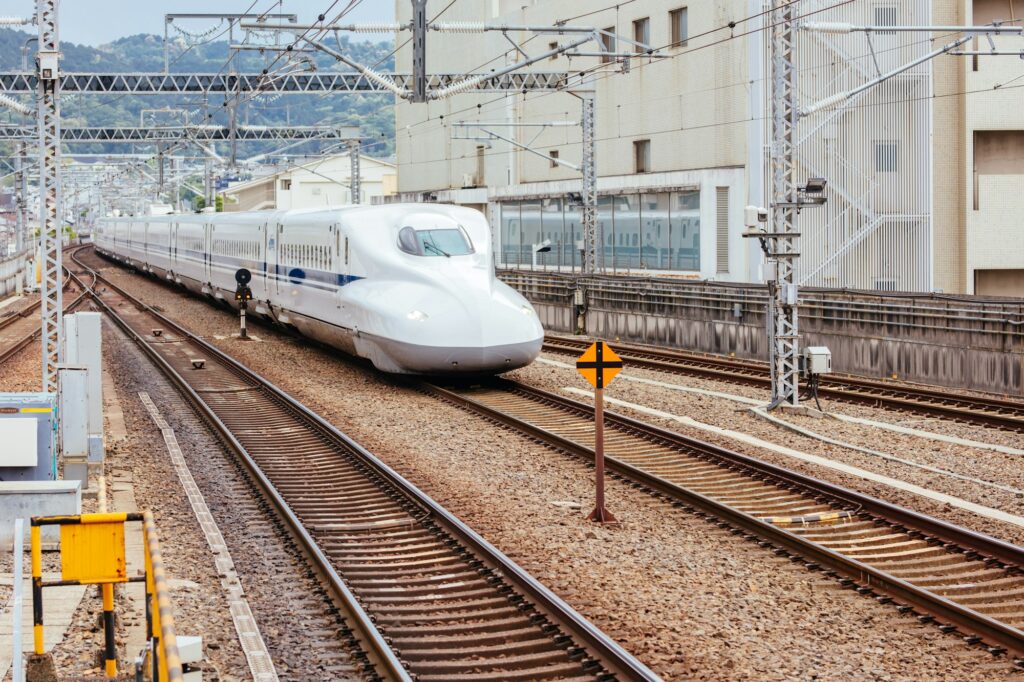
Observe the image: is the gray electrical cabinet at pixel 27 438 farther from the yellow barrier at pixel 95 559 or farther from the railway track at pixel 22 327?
the railway track at pixel 22 327

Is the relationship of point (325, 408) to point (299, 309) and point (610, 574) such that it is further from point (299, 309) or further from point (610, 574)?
point (610, 574)

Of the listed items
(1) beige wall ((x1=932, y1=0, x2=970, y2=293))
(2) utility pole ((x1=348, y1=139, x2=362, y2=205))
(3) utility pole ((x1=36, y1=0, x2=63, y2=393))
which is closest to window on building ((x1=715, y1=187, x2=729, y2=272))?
(1) beige wall ((x1=932, y1=0, x2=970, y2=293))

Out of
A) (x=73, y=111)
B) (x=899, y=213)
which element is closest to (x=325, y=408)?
(x=899, y=213)

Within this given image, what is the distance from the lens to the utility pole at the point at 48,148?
49.0ft

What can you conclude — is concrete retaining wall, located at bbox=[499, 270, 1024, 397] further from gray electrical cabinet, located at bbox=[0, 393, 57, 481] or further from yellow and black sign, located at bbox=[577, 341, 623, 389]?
gray electrical cabinet, located at bbox=[0, 393, 57, 481]

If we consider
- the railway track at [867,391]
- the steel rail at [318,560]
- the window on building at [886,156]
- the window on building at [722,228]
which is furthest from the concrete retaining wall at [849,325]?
the window on building at [886,156]

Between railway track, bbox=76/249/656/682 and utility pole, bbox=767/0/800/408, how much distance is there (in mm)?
6058

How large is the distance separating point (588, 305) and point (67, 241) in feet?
324

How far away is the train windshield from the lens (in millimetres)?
20109

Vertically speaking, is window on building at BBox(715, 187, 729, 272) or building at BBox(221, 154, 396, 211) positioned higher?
building at BBox(221, 154, 396, 211)

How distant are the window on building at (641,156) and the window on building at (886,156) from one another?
7795 mm

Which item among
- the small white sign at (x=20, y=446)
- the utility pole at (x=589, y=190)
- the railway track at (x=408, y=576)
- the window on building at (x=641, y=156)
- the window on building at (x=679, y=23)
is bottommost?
the railway track at (x=408, y=576)

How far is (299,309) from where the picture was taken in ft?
84.9

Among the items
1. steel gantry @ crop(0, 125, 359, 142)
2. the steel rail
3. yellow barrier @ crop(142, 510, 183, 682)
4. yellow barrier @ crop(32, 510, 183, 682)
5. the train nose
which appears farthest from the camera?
steel gantry @ crop(0, 125, 359, 142)
